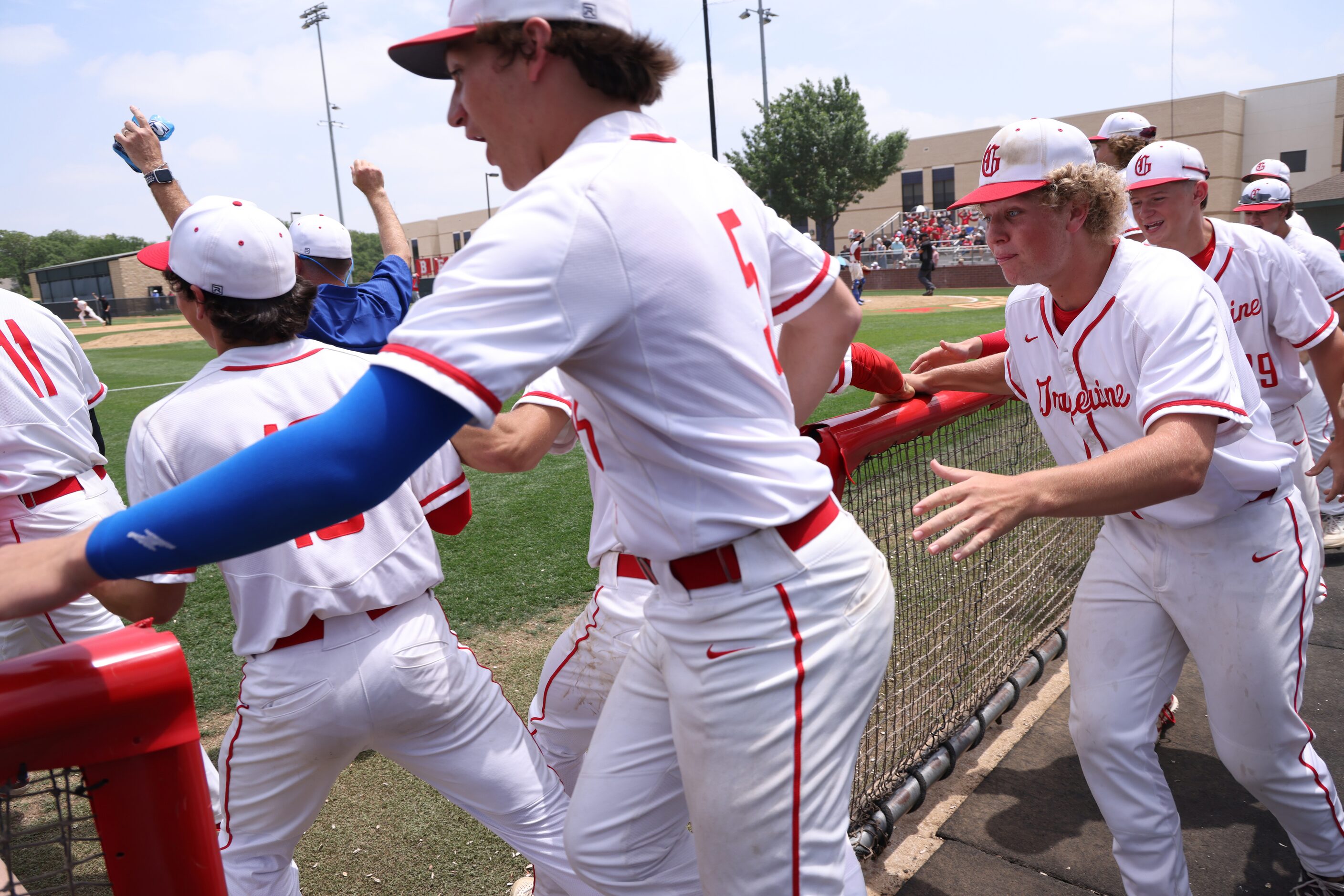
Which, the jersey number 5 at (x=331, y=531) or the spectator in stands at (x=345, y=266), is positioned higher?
the spectator in stands at (x=345, y=266)

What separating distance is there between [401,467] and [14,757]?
0.50m

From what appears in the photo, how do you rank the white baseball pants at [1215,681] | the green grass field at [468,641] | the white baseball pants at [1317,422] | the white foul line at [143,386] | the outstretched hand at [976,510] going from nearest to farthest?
1. the outstretched hand at [976,510]
2. the white baseball pants at [1215,681]
3. the green grass field at [468,641]
4. the white baseball pants at [1317,422]
5. the white foul line at [143,386]

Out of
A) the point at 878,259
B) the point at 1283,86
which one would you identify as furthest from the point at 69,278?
the point at 1283,86

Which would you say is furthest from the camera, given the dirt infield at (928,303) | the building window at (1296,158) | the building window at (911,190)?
the building window at (911,190)

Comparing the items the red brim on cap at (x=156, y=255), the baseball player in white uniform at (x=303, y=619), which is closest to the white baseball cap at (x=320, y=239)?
the red brim on cap at (x=156, y=255)

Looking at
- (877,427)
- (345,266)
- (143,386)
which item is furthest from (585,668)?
(143,386)

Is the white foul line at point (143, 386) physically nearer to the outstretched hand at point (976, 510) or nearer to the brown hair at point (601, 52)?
the brown hair at point (601, 52)

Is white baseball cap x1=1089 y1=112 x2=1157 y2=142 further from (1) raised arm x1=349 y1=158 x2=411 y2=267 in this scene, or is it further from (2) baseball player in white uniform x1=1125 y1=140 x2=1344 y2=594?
(1) raised arm x1=349 y1=158 x2=411 y2=267

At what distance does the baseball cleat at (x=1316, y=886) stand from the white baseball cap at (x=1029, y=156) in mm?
2061

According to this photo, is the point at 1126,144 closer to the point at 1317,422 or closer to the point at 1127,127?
the point at 1127,127

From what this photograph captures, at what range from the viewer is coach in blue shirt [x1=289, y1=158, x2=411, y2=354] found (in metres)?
3.45

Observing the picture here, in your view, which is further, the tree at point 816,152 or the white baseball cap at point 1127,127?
the tree at point 816,152

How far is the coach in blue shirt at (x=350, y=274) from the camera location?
345 cm

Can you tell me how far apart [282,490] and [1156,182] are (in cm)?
380
